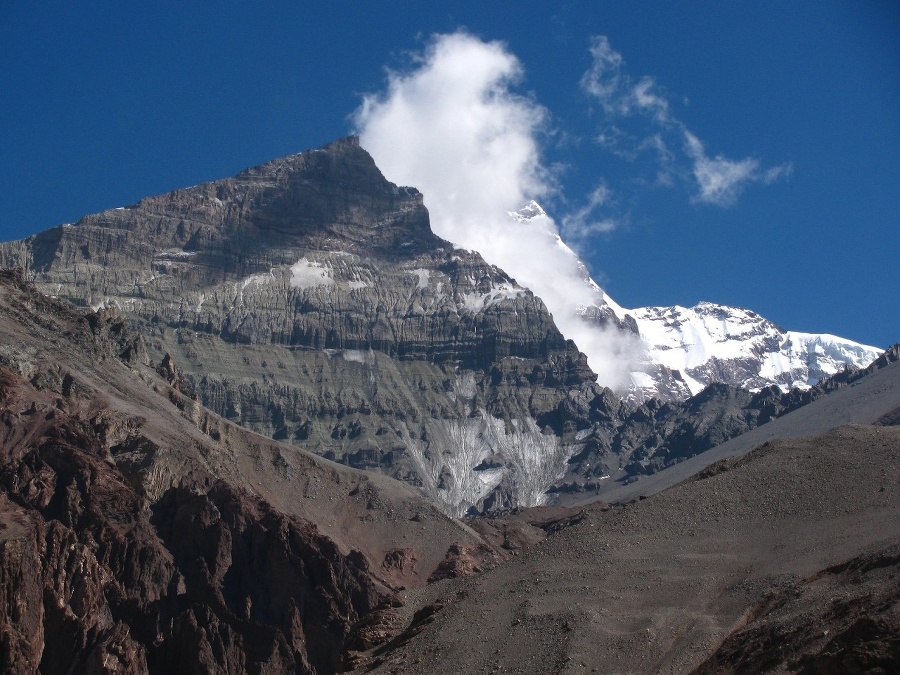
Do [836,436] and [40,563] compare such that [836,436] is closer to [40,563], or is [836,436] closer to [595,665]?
[595,665]

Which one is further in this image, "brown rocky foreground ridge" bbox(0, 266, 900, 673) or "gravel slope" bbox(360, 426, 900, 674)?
"gravel slope" bbox(360, 426, 900, 674)

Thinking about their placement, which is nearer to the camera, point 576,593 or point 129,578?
point 576,593

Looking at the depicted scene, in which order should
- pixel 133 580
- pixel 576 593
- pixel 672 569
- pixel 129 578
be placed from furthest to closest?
pixel 129 578
pixel 133 580
pixel 672 569
pixel 576 593

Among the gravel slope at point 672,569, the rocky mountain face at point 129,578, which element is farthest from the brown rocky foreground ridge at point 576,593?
the rocky mountain face at point 129,578

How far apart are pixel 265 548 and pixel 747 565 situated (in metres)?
125

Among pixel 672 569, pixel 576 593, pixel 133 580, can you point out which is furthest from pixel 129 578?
pixel 672 569

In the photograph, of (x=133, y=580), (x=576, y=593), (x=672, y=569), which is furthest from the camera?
(x=133, y=580)

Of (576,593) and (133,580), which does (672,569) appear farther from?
(133,580)

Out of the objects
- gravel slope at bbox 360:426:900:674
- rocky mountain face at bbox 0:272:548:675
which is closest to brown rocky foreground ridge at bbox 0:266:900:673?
gravel slope at bbox 360:426:900:674

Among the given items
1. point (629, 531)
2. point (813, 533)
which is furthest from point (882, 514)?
point (629, 531)

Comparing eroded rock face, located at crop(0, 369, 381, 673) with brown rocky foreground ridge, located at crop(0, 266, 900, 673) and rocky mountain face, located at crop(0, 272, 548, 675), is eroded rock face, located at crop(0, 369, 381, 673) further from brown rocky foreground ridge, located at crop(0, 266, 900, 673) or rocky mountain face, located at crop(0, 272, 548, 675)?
brown rocky foreground ridge, located at crop(0, 266, 900, 673)

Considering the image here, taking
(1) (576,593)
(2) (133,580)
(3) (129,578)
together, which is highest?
(3) (129,578)

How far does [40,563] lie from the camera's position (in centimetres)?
15025

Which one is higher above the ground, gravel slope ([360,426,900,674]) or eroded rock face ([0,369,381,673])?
eroded rock face ([0,369,381,673])
